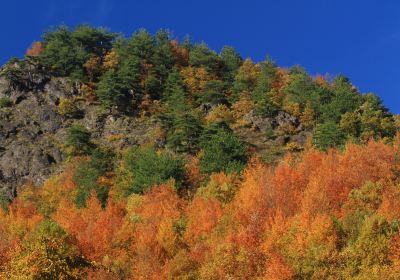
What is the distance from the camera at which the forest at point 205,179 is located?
5938cm

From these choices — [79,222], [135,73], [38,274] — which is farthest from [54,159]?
[38,274]

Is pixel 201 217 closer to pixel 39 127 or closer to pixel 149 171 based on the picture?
pixel 149 171

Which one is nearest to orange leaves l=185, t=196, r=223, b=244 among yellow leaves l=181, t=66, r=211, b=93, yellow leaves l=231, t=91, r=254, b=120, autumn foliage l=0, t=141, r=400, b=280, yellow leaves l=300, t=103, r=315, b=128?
autumn foliage l=0, t=141, r=400, b=280

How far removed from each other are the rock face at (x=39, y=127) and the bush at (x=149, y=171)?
40.1ft

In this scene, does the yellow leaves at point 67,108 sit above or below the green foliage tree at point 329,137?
above

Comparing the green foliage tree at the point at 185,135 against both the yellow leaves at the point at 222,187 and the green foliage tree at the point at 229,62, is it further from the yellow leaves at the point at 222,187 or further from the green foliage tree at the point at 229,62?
Answer: the green foliage tree at the point at 229,62

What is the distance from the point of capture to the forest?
195ft

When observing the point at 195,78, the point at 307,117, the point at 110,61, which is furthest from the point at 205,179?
the point at 110,61

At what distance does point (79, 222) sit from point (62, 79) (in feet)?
163

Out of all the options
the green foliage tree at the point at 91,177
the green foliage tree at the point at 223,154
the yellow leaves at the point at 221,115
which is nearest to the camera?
the green foliage tree at the point at 91,177

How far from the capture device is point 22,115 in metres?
106

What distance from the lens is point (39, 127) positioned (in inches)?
4097

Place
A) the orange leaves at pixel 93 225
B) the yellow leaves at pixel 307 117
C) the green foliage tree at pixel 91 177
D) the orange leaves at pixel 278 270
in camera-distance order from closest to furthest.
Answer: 1. the orange leaves at pixel 278 270
2. the orange leaves at pixel 93 225
3. the green foliage tree at pixel 91 177
4. the yellow leaves at pixel 307 117

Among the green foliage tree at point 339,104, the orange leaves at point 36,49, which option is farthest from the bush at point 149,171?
the orange leaves at point 36,49
